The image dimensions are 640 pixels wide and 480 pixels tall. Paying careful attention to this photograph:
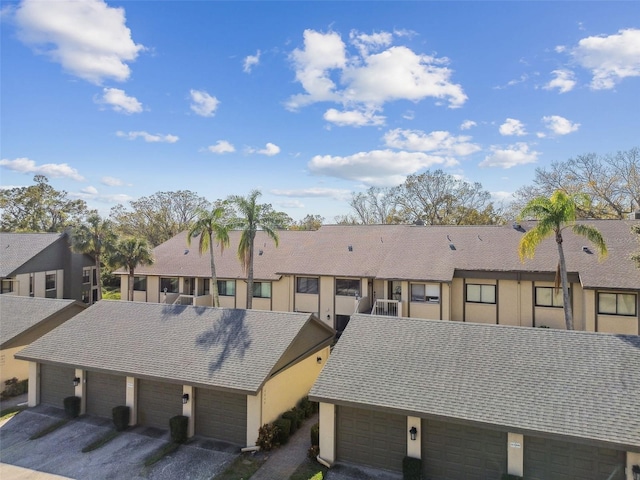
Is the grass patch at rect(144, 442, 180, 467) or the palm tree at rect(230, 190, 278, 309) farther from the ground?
the palm tree at rect(230, 190, 278, 309)

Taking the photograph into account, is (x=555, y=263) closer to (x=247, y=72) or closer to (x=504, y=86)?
(x=504, y=86)

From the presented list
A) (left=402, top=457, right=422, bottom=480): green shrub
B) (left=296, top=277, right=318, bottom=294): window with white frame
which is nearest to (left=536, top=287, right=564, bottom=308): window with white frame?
(left=296, top=277, right=318, bottom=294): window with white frame

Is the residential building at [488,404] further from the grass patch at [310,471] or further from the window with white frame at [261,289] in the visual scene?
the window with white frame at [261,289]

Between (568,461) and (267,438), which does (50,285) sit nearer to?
(267,438)

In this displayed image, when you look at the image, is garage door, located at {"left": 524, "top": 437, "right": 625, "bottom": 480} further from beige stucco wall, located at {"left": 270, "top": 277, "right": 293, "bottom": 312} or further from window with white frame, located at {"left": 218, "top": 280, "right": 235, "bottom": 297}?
window with white frame, located at {"left": 218, "top": 280, "right": 235, "bottom": 297}

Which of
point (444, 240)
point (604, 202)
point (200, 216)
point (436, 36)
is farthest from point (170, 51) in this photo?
point (604, 202)

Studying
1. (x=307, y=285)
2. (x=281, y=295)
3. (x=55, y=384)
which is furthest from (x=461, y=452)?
(x=281, y=295)
